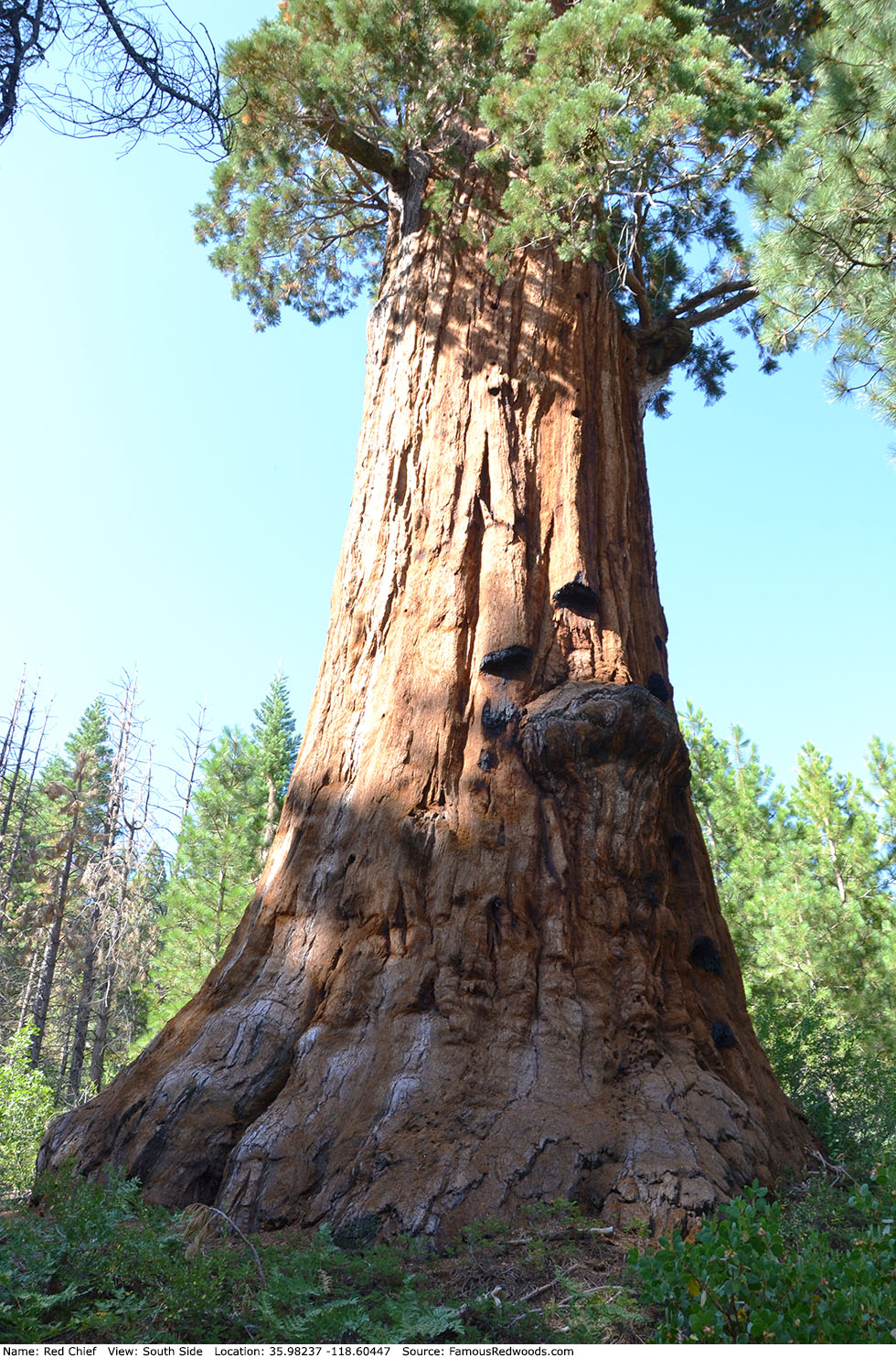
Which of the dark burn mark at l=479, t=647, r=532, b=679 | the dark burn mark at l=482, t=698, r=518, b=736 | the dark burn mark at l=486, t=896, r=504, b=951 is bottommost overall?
the dark burn mark at l=486, t=896, r=504, b=951

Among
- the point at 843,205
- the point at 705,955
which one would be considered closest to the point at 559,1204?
the point at 705,955

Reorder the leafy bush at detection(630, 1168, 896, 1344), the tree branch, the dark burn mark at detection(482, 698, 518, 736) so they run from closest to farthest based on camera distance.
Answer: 1. the leafy bush at detection(630, 1168, 896, 1344)
2. the dark burn mark at detection(482, 698, 518, 736)
3. the tree branch

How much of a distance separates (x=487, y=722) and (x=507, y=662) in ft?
1.20

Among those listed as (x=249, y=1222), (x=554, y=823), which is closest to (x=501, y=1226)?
(x=249, y=1222)

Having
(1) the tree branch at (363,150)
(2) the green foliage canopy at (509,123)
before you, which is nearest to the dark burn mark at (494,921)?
(2) the green foliage canopy at (509,123)

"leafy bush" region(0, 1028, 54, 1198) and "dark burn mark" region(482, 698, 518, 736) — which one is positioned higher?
"dark burn mark" region(482, 698, 518, 736)

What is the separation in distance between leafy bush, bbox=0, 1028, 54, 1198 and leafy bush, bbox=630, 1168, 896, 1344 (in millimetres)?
8583

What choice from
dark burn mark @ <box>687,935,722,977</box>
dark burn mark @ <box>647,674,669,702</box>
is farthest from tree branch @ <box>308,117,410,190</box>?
dark burn mark @ <box>687,935,722,977</box>

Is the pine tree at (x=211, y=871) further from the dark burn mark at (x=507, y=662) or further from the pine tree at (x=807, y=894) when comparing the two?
the dark burn mark at (x=507, y=662)

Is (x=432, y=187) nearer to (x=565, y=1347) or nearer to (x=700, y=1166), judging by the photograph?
(x=700, y=1166)

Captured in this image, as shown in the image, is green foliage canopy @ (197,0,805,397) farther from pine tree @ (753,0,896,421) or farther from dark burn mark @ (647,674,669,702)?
dark burn mark @ (647,674,669,702)

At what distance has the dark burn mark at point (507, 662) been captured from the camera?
4742 millimetres

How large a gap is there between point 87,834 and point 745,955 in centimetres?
1354

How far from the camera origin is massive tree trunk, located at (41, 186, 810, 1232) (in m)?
3.46
